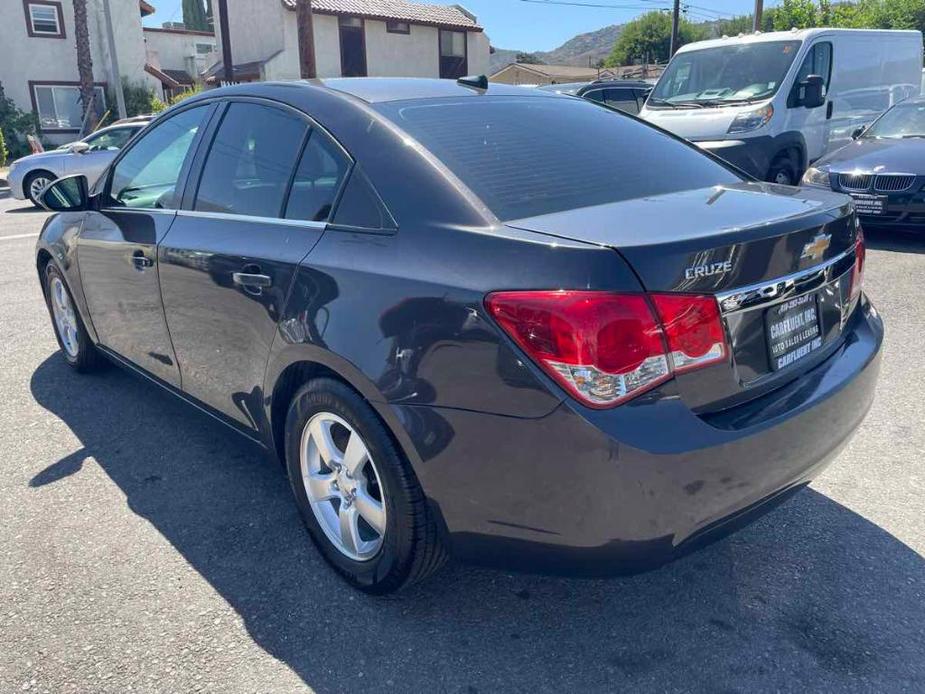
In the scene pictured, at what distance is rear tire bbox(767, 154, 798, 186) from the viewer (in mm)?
9742

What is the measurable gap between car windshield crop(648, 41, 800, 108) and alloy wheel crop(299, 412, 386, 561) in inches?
338

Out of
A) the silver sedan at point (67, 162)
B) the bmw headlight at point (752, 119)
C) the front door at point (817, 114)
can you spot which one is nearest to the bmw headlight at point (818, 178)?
the bmw headlight at point (752, 119)

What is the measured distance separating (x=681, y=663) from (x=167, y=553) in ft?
6.01

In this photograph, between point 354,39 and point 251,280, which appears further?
point 354,39

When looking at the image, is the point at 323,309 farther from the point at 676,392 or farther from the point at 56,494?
the point at 56,494

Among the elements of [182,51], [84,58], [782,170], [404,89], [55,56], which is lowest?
[782,170]

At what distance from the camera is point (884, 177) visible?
7.72 metres

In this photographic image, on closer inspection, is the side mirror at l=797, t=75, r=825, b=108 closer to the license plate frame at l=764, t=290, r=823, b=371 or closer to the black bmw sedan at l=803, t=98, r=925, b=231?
the black bmw sedan at l=803, t=98, r=925, b=231

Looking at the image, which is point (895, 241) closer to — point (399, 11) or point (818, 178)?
point (818, 178)

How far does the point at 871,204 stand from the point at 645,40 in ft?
216

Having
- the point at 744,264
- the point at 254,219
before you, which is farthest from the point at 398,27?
the point at 744,264

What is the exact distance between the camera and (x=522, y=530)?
7.18ft

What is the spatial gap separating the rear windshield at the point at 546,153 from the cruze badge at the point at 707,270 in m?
0.53

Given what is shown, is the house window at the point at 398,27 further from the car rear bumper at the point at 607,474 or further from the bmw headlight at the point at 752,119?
the car rear bumper at the point at 607,474
